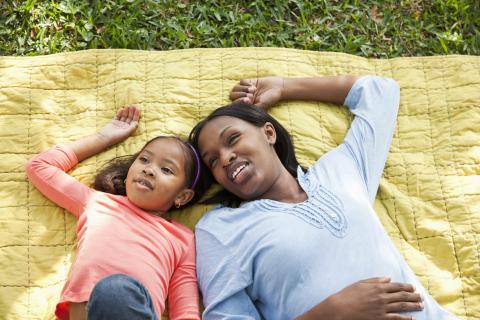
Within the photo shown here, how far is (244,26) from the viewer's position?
2861 millimetres

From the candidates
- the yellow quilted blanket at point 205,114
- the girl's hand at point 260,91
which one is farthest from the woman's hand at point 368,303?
the girl's hand at point 260,91

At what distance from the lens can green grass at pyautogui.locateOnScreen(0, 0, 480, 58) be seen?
280cm

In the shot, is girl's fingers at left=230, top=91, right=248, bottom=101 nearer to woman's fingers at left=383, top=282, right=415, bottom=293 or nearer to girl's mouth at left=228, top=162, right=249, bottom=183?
girl's mouth at left=228, top=162, right=249, bottom=183

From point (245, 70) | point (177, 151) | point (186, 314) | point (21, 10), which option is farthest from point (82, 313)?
point (21, 10)

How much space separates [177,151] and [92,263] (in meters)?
0.45

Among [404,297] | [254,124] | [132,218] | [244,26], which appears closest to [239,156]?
[254,124]

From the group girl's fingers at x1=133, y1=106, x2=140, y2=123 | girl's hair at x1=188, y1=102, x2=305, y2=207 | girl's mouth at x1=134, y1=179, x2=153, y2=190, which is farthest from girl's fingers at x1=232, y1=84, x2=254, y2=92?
girl's mouth at x1=134, y1=179, x2=153, y2=190

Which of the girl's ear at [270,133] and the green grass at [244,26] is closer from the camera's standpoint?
the girl's ear at [270,133]

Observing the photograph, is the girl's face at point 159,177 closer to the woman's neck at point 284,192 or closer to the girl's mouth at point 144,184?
the girl's mouth at point 144,184

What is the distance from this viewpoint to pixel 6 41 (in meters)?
2.78

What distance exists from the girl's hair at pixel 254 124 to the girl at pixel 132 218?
0.07m

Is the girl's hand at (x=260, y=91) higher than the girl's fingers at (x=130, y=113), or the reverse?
the girl's hand at (x=260, y=91)

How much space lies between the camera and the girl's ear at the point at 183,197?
2.12 m

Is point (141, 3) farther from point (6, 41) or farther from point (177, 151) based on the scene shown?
point (177, 151)
